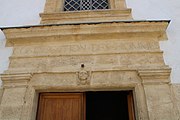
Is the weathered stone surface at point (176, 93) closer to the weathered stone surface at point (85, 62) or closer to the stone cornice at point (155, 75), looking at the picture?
the stone cornice at point (155, 75)

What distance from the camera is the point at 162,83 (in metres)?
3.13

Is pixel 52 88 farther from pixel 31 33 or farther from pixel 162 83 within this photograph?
pixel 162 83

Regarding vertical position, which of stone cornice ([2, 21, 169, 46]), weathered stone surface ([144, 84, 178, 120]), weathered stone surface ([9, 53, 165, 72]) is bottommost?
weathered stone surface ([144, 84, 178, 120])

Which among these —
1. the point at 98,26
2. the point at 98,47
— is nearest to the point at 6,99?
the point at 98,47

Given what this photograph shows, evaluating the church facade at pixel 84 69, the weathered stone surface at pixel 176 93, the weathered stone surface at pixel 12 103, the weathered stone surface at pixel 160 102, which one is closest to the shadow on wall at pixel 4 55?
the church facade at pixel 84 69

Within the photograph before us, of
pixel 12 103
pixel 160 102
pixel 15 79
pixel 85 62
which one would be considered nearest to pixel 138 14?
pixel 85 62

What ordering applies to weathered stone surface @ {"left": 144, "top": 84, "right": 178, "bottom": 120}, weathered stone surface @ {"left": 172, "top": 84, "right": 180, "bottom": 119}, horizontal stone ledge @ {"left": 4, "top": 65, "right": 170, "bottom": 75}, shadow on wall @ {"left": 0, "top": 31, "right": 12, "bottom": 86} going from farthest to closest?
shadow on wall @ {"left": 0, "top": 31, "right": 12, "bottom": 86}, horizontal stone ledge @ {"left": 4, "top": 65, "right": 170, "bottom": 75}, weathered stone surface @ {"left": 172, "top": 84, "right": 180, "bottom": 119}, weathered stone surface @ {"left": 144, "top": 84, "right": 178, "bottom": 120}

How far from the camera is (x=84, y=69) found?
11.0ft

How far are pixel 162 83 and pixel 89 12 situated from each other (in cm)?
207

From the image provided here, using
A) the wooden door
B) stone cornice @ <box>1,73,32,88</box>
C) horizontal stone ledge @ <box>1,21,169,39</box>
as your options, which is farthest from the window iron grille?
the wooden door

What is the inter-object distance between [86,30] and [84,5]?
3.78 feet

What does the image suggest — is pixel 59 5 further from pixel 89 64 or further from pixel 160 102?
pixel 160 102

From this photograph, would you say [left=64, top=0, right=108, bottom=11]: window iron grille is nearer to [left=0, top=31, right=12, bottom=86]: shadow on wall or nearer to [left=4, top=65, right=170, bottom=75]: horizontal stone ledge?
[left=0, top=31, right=12, bottom=86]: shadow on wall

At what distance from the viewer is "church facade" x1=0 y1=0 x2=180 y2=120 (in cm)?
308
